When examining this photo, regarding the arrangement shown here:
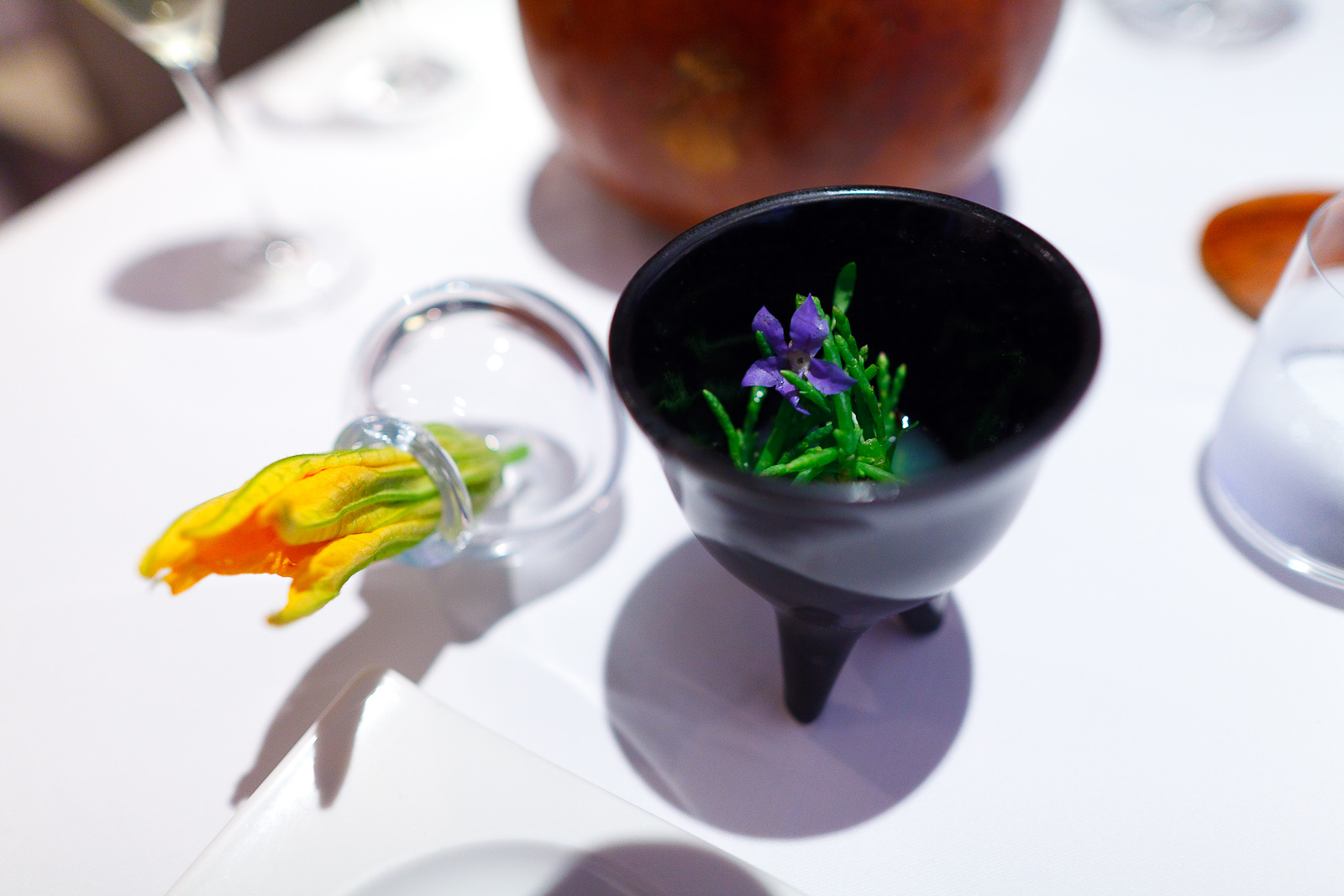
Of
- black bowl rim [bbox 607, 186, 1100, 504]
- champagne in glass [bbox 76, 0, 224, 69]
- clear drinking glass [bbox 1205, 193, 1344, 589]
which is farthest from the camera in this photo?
champagne in glass [bbox 76, 0, 224, 69]

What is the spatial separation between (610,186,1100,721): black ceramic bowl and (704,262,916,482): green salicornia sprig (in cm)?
1

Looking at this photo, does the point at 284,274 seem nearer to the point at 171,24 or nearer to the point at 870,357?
the point at 171,24

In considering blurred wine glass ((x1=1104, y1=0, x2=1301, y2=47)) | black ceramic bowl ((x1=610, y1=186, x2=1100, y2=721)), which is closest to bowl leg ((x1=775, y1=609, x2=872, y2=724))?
black ceramic bowl ((x1=610, y1=186, x2=1100, y2=721))

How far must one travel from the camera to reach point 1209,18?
60 centimetres

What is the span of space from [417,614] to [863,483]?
0.18 m

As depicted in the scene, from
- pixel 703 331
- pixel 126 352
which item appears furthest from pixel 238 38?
pixel 703 331

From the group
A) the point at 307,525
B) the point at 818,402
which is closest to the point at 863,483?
the point at 818,402

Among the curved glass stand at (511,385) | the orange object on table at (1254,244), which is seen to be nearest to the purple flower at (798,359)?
the curved glass stand at (511,385)

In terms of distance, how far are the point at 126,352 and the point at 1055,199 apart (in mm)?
453

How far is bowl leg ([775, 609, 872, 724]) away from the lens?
0.27 m

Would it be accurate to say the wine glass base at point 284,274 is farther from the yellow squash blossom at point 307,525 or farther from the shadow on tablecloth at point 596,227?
the yellow squash blossom at point 307,525

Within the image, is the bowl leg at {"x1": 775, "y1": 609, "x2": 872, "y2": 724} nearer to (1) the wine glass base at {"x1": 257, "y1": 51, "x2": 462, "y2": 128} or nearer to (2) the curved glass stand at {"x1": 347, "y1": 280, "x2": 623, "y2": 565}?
(2) the curved glass stand at {"x1": 347, "y1": 280, "x2": 623, "y2": 565}

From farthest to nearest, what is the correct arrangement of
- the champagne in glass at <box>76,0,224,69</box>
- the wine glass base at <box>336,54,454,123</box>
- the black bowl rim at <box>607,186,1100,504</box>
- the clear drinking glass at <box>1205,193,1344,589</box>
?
1. the wine glass base at <box>336,54,454,123</box>
2. the champagne in glass at <box>76,0,224,69</box>
3. the clear drinking glass at <box>1205,193,1344,589</box>
4. the black bowl rim at <box>607,186,1100,504</box>

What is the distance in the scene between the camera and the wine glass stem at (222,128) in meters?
0.47
